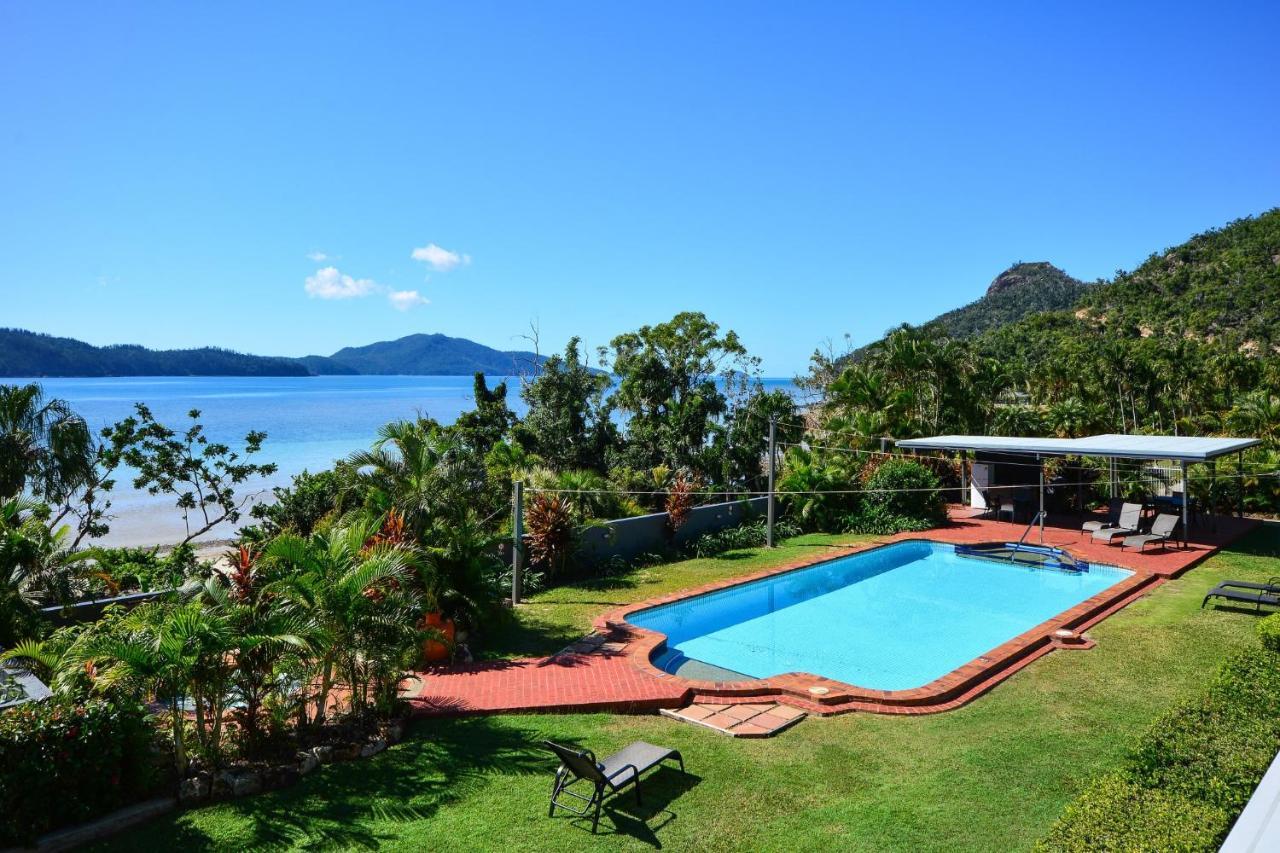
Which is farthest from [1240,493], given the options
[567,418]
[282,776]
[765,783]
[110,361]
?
[110,361]

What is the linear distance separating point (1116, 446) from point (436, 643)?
16.4 metres

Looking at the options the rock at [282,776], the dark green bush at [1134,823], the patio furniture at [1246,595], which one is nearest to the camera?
the dark green bush at [1134,823]

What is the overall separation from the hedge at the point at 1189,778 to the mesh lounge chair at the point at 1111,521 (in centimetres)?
1239

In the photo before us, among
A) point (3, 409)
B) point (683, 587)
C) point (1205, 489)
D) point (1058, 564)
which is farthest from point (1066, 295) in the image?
point (3, 409)

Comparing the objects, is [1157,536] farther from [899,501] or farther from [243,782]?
[243,782]

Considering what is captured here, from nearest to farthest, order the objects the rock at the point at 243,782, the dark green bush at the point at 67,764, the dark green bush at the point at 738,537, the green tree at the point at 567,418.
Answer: the dark green bush at the point at 67,764 → the rock at the point at 243,782 → the dark green bush at the point at 738,537 → the green tree at the point at 567,418

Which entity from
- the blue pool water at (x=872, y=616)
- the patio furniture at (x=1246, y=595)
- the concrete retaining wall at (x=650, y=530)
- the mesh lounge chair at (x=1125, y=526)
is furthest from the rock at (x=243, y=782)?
the mesh lounge chair at (x=1125, y=526)

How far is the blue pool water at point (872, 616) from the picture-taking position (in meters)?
11.3

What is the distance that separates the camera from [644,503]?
1812cm

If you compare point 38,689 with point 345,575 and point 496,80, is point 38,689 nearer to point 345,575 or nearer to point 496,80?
point 345,575

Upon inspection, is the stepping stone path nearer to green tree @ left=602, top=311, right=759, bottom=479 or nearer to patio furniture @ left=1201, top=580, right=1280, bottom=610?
patio furniture @ left=1201, top=580, right=1280, bottom=610

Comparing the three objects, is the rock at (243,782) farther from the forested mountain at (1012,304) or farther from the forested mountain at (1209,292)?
the forested mountain at (1012,304)

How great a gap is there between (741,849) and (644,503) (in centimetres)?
1261

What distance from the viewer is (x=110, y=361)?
5221 inches
